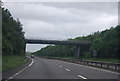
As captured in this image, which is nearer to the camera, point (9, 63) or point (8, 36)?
point (9, 63)

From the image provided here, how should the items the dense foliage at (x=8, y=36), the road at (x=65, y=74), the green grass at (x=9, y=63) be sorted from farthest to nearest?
the dense foliage at (x=8, y=36)
the green grass at (x=9, y=63)
the road at (x=65, y=74)

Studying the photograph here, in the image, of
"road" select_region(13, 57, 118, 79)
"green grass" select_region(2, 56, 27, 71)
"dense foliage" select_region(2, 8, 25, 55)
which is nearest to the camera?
"road" select_region(13, 57, 118, 79)

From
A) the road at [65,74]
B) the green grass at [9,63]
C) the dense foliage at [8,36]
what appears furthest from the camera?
the dense foliage at [8,36]

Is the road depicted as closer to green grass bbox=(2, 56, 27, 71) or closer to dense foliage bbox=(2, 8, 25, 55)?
green grass bbox=(2, 56, 27, 71)

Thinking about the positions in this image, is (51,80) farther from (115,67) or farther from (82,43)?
(82,43)

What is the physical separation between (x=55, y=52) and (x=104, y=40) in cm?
7569

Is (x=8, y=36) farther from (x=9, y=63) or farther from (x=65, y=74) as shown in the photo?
(x=65, y=74)

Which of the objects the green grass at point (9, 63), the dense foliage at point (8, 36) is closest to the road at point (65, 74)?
the green grass at point (9, 63)

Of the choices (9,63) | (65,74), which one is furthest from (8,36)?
(65,74)

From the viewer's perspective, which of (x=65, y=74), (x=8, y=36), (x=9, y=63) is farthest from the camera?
(x=8, y=36)

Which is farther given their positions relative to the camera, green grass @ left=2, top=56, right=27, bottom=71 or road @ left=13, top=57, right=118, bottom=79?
green grass @ left=2, top=56, right=27, bottom=71

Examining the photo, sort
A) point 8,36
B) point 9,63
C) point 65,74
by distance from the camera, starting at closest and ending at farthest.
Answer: point 65,74
point 9,63
point 8,36

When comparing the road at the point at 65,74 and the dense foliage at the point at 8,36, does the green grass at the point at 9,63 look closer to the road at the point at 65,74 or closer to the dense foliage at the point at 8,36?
the dense foliage at the point at 8,36

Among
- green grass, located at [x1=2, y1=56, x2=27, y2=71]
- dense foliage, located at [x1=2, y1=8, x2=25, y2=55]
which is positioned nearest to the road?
green grass, located at [x1=2, y1=56, x2=27, y2=71]
